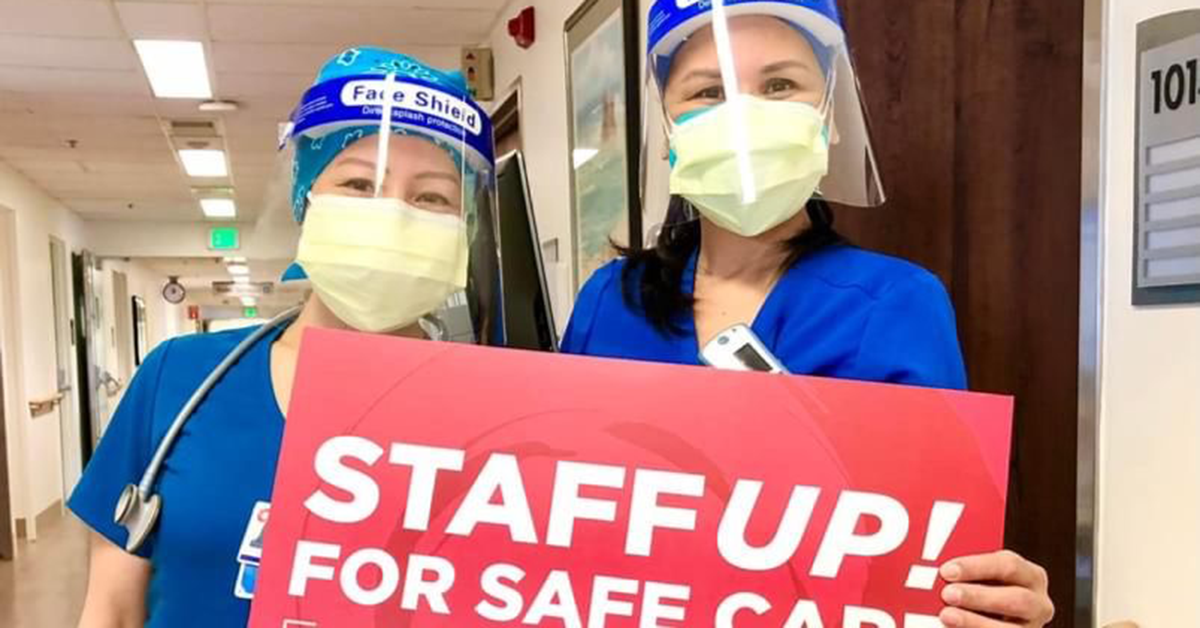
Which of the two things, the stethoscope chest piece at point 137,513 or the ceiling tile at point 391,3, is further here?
the ceiling tile at point 391,3

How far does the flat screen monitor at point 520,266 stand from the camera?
1.21 metres

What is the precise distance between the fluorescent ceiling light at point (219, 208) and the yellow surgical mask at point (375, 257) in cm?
740

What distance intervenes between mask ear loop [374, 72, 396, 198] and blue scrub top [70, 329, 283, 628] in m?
0.23

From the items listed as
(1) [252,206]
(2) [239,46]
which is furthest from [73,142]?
(1) [252,206]

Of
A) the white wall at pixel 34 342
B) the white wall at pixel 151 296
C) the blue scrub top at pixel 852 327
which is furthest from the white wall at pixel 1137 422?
the white wall at pixel 151 296

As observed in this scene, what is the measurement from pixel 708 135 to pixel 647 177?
0.21 meters

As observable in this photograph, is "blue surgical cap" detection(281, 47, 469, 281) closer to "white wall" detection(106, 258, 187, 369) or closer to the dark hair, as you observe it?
the dark hair

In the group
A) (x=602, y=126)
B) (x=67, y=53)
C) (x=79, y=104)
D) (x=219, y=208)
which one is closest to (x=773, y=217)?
(x=602, y=126)

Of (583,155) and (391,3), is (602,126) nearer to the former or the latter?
(583,155)

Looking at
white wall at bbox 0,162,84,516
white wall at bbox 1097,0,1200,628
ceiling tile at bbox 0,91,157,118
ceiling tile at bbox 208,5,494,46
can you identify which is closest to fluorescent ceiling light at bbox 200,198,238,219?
white wall at bbox 0,162,84,516

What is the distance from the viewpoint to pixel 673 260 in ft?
3.31

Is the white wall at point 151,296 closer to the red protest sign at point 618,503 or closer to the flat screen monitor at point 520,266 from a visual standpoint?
the flat screen monitor at point 520,266

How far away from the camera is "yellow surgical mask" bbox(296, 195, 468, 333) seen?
0.94m

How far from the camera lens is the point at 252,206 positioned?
26.9ft
